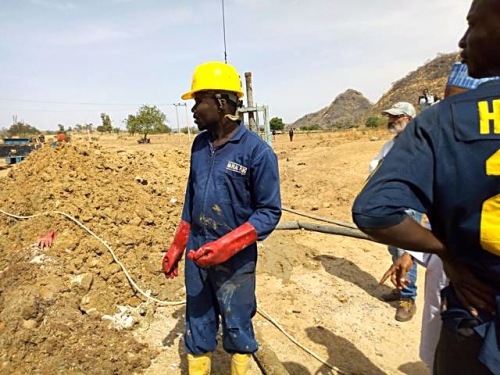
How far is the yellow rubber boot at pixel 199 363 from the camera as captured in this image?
252 centimetres

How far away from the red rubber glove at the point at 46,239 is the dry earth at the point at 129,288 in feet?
0.21

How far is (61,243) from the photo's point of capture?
425 centimetres

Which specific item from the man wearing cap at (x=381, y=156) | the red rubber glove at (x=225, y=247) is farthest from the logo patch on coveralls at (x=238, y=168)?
the man wearing cap at (x=381, y=156)

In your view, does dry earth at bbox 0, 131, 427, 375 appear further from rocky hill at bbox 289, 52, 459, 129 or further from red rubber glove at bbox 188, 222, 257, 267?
rocky hill at bbox 289, 52, 459, 129

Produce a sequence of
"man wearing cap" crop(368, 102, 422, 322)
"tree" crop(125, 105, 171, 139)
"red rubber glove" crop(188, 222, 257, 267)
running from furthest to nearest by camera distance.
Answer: "tree" crop(125, 105, 171, 139) < "man wearing cap" crop(368, 102, 422, 322) < "red rubber glove" crop(188, 222, 257, 267)

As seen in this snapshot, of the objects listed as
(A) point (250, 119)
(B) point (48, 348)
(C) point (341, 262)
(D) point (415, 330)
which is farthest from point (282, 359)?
(A) point (250, 119)

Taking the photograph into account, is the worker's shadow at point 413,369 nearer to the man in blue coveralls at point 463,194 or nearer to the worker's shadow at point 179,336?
the worker's shadow at point 179,336

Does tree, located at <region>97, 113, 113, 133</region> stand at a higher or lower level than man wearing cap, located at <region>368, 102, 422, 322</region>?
higher

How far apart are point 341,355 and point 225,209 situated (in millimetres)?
1897

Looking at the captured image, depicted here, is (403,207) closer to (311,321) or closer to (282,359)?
(282,359)

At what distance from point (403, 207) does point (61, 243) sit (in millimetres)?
4093

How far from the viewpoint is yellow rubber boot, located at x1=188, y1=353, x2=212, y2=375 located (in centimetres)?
252

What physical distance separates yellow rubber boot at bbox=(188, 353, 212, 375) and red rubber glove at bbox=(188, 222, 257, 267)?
29.7 inches

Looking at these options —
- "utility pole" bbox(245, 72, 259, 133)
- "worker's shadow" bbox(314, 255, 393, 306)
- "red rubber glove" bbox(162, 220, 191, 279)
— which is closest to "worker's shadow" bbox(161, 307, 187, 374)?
"red rubber glove" bbox(162, 220, 191, 279)
